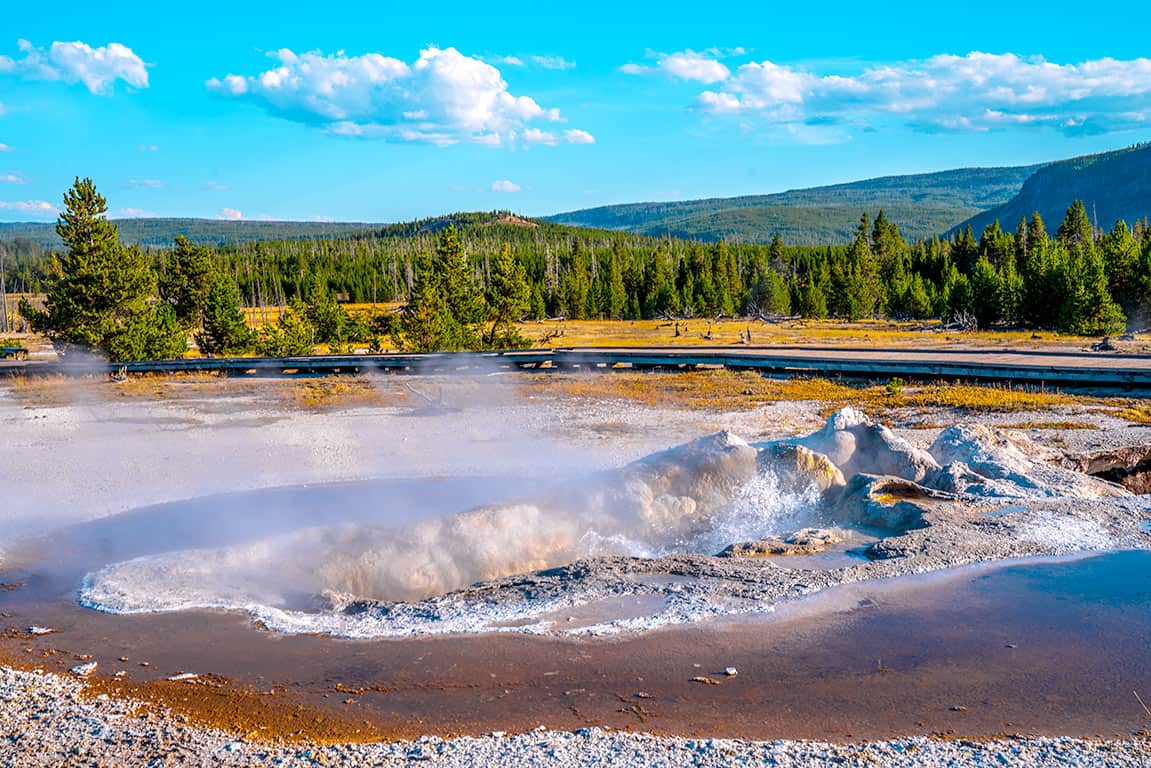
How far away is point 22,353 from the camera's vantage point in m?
51.5

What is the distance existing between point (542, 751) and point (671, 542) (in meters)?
6.55

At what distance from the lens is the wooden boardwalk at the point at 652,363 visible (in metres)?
32.6

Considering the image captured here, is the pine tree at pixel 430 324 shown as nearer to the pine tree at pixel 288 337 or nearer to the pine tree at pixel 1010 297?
the pine tree at pixel 288 337

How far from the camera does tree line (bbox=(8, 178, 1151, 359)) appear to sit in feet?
136

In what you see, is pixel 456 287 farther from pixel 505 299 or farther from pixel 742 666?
pixel 742 666

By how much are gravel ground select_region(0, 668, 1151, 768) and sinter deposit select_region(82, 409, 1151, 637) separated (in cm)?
237

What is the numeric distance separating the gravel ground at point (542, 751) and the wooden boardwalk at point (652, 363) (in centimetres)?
2547

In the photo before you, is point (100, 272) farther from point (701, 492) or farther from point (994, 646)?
point (994, 646)

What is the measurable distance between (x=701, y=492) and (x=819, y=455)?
2288 mm

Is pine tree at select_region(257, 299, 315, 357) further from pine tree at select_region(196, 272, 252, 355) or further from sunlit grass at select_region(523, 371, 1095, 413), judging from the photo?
sunlit grass at select_region(523, 371, 1095, 413)

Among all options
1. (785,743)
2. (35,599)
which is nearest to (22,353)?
(35,599)

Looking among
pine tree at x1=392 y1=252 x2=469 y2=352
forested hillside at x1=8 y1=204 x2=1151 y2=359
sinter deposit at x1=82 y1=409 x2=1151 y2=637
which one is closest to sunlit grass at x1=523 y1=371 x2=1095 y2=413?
sinter deposit at x1=82 y1=409 x2=1151 y2=637

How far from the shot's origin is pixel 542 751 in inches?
262

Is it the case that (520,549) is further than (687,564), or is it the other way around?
(520,549)
